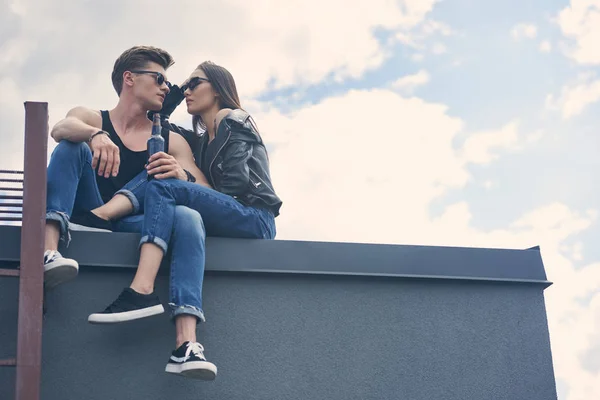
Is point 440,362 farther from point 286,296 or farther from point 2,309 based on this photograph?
point 2,309

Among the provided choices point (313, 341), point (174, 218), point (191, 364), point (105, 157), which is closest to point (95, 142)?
point (105, 157)

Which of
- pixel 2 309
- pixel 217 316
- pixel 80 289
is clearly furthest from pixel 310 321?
pixel 2 309

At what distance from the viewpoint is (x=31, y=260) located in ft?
14.1

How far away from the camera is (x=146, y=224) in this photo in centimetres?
482

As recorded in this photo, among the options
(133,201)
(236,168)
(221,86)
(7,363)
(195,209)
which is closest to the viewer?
(7,363)

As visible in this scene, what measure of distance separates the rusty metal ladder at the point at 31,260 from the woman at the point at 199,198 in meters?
0.34

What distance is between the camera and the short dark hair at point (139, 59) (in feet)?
19.9

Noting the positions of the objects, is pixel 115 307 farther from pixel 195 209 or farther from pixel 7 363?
pixel 195 209

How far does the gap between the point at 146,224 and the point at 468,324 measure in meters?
2.01

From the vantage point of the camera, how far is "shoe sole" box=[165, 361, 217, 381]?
4379 mm

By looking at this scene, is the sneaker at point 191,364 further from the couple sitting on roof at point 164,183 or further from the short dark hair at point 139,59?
the short dark hair at point 139,59

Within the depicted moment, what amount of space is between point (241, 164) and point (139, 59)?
1137 mm

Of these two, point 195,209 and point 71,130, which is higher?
point 71,130

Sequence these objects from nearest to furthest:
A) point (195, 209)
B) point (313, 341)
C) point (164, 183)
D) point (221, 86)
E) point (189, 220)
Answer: point (189, 220)
point (164, 183)
point (195, 209)
point (313, 341)
point (221, 86)
